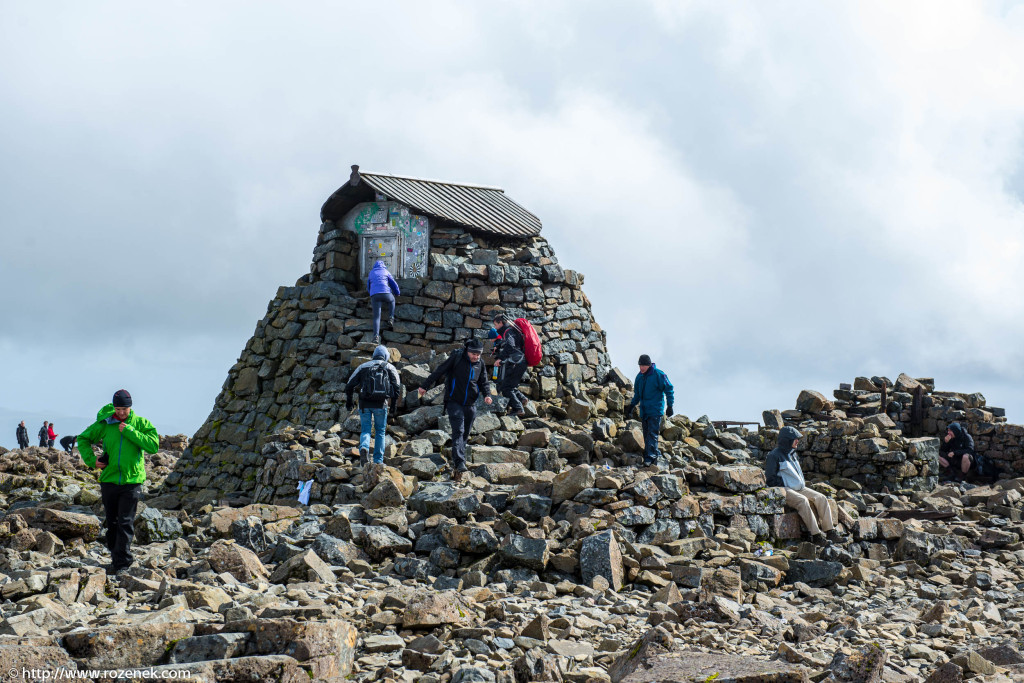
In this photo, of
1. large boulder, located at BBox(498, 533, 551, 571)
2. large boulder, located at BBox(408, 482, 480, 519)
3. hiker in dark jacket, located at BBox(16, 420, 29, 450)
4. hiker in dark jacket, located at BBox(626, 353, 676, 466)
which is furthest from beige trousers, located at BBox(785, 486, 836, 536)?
hiker in dark jacket, located at BBox(16, 420, 29, 450)

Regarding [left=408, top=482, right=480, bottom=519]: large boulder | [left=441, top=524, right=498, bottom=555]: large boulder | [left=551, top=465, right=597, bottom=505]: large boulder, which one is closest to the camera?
[left=441, top=524, right=498, bottom=555]: large boulder

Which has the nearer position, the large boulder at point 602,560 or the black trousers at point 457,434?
the large boulder at point 602,560

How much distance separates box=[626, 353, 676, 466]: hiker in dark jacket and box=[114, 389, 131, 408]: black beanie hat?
790 centimetres

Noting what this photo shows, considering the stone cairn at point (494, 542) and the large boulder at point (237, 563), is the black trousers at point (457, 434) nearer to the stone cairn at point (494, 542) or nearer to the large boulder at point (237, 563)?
the stone cairn at point (494, 542)

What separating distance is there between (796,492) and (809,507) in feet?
0.86

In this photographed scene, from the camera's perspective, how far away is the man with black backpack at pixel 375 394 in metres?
12.7

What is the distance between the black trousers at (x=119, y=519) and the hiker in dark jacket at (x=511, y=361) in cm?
794

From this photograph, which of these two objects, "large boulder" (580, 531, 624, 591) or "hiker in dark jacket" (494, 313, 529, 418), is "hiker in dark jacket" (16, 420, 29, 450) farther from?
"large boulder" (580, 531, 624, 591)

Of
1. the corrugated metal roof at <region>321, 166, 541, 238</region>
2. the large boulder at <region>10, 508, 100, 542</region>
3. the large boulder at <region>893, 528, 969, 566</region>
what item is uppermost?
the corrugated metal roof at <region>321, 166, 541, 238</region>

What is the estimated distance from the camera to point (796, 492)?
11.2m

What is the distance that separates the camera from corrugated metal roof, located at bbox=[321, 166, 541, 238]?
61.4 feet

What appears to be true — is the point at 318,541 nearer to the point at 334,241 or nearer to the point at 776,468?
the point at 776,468

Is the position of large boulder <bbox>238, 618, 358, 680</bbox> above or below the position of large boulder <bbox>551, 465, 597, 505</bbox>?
below

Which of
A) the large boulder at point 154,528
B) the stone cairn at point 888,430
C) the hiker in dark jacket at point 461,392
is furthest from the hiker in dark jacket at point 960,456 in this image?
the large boulder at point 154,528
